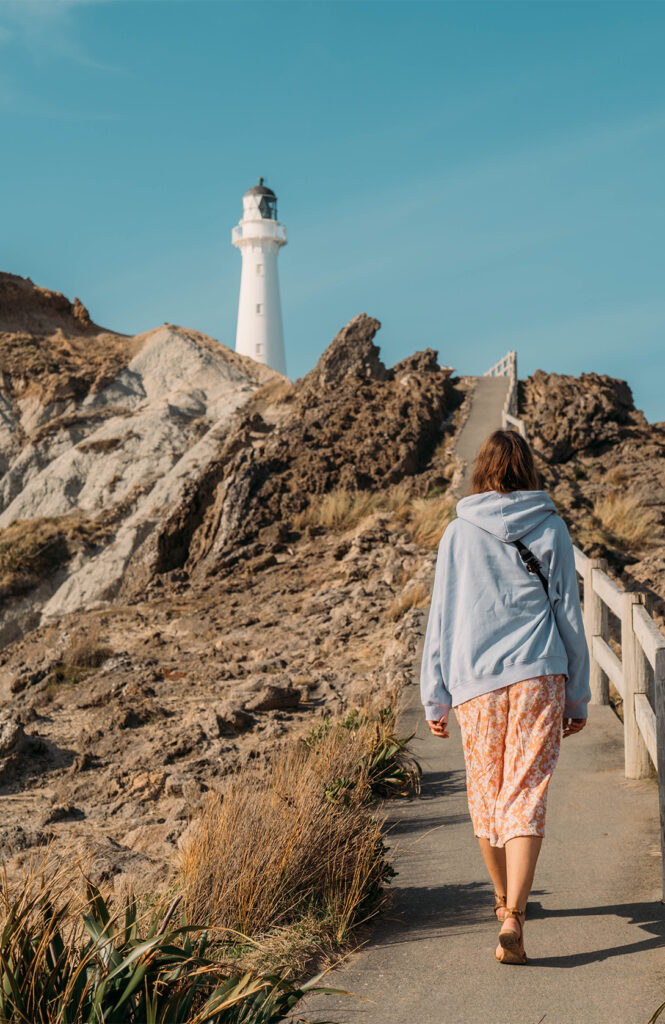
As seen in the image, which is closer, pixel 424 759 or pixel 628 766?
pixel 628 766

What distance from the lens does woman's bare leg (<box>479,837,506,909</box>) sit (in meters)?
3.60

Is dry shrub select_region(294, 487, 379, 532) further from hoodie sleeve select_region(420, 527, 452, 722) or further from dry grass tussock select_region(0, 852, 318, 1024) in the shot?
dry grass tussock select_region(0, 852, 318, 1024)

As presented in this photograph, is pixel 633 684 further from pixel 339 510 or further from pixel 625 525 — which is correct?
pixel 339 510

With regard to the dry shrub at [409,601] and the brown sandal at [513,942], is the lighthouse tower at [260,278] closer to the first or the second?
the dry shrub at [409,601]

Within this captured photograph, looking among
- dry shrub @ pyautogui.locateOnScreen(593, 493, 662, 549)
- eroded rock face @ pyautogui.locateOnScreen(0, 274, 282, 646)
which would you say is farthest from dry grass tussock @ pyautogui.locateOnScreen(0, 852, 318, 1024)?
eroded rock face @ pyautogui.locateOnScreen(0, 274, 282, 646)

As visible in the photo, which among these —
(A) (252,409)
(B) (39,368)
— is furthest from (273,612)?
(B) (39,368)

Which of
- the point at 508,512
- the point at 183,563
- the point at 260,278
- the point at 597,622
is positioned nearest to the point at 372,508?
the point at 183,563

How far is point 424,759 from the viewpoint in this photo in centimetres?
643

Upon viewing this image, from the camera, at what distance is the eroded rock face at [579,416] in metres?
21.5

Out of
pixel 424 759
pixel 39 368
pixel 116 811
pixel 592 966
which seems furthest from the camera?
pixel 39 368

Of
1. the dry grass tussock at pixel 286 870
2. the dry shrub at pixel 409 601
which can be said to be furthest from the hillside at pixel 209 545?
the dry grass tussock at pixel 286 870

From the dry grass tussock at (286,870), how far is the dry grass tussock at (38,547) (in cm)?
1767

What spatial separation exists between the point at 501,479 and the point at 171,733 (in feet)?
20.9

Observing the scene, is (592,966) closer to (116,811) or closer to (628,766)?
(628,766)
